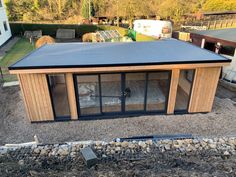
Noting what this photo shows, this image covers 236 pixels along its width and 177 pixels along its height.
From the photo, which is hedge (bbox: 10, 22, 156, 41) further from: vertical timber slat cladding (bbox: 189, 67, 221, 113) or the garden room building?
vertical timber slat cladding (bbox: 189, 67, 221, 113)

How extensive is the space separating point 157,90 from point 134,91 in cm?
86

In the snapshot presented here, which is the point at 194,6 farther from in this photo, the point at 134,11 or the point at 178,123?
the point at 178,123

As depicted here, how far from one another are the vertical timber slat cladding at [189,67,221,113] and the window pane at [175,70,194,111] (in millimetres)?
173

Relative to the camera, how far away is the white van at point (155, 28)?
1788cm

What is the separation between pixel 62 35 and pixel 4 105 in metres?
15.8

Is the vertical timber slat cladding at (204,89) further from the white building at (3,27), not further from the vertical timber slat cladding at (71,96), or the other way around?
the white building at (3,27)

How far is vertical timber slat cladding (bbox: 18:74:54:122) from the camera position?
6.11 meters

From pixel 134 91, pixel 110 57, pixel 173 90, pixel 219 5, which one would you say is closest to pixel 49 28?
pixel 110 57

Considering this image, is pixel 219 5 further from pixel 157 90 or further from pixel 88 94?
pixel 88 94

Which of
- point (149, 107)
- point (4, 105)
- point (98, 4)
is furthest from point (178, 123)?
point (98, 4)

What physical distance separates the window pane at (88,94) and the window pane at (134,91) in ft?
3.61

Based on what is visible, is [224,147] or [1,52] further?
[1,52]

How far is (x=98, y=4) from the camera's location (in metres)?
29.7

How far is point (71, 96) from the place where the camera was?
6.49 metres
